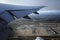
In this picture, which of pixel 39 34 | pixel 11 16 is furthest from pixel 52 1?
pixel 11 16

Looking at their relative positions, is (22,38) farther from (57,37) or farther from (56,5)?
(56,5)

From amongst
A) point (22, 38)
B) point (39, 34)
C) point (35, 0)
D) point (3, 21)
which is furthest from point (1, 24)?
point (35, 0)

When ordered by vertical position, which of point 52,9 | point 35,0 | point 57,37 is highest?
point 35,0

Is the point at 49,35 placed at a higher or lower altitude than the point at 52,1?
lower

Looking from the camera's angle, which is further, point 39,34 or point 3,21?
point 39,34

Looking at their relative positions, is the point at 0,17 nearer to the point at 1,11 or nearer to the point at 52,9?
the point at 1,11

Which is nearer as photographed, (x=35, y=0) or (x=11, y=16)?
(x=11, y=16)

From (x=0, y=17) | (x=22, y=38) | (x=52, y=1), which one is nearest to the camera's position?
(x=0, y=17)

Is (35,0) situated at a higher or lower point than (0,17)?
higher

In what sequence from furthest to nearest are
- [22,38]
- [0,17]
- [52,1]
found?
[52,1]
[22,38]
[0,17]
